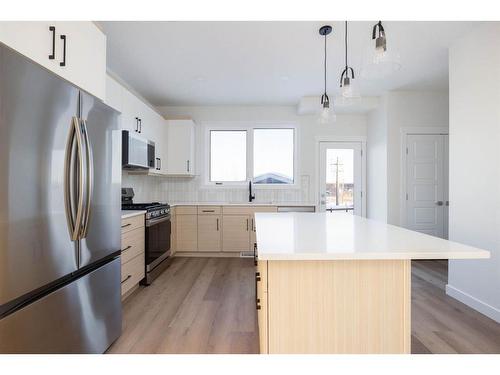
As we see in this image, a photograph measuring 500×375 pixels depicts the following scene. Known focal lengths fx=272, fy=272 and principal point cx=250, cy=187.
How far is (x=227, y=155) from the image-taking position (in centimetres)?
496

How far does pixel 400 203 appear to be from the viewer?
4223mm

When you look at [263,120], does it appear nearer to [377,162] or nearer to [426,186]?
[377,162]

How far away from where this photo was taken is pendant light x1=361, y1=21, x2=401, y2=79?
4.66ft

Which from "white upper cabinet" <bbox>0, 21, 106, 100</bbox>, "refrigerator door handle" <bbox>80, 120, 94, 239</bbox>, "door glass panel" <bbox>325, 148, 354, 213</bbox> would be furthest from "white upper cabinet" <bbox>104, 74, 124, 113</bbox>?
"door glass panel" <bbox>325, 148, 354, 213</bbox>

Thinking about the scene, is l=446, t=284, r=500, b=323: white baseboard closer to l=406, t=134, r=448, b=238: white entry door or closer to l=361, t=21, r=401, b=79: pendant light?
l=406, t=134, r=448, b=238: white entry door

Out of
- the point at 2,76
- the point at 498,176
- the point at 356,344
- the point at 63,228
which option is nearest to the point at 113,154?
the point at 63,228

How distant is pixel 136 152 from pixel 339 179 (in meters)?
3.43

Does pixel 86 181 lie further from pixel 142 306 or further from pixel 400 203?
pixel 400 203

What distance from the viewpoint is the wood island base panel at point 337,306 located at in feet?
4.06

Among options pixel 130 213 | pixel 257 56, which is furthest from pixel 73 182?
pixel 257 56

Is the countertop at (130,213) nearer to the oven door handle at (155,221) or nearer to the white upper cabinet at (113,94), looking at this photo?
the oven door handle at (155,221)

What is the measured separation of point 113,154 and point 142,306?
1522mm

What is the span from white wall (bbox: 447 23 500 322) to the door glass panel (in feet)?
7.20
